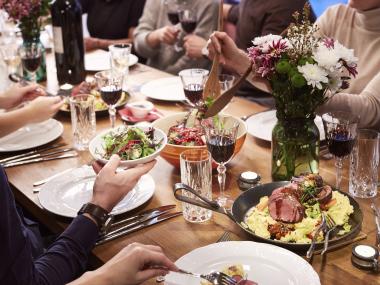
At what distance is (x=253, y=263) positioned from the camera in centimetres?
118

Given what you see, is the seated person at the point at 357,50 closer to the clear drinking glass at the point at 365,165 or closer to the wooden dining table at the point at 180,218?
the wooden dining table at the point at 180,218

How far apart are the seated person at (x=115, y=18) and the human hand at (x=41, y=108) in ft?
5.80

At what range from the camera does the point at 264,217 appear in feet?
4.33

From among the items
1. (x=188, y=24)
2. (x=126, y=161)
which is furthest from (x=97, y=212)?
(x=188, y=24)

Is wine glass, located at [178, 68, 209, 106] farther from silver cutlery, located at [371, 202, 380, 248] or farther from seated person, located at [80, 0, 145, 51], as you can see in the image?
seated person, located at [80, 0, 145, 51]

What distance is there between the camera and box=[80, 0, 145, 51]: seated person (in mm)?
3725

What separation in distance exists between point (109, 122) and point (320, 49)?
3.18ft

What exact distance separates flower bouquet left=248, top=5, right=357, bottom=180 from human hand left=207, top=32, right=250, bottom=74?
51 cm

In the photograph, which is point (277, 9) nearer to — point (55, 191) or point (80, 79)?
point (80, 79)

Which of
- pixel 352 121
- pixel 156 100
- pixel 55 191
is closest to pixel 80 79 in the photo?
pixel 156 100

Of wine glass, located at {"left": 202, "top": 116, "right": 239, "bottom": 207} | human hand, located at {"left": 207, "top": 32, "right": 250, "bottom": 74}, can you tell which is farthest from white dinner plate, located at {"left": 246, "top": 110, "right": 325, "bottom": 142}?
wine glass, located at {"left": 202, "top": 116, "right": 239, "bottom": 207}

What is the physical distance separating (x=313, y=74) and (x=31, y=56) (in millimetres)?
1439

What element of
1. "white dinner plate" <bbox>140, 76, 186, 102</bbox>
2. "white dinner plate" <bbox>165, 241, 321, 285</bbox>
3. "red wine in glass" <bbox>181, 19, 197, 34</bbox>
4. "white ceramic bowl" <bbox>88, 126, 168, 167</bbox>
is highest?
"red wine in glass" <bbox>181, 19, 197, 34</bbox>

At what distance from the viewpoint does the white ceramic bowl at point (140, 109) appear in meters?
2.06
